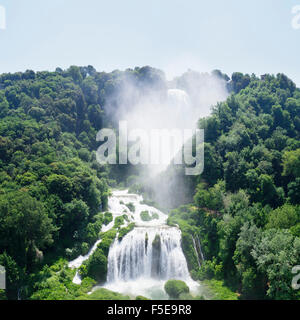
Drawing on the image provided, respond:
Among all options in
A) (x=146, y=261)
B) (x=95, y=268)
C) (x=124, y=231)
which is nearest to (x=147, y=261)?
(x=146, y=261)

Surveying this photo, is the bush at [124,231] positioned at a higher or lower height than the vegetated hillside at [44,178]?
lower

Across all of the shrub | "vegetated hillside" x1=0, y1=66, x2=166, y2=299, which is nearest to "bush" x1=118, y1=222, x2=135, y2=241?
"vegetated hillside" x1=0, y1=66, x2=166, y2=299

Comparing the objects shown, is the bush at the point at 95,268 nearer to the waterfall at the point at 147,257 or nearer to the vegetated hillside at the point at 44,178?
the waterfall at the point at 147,257

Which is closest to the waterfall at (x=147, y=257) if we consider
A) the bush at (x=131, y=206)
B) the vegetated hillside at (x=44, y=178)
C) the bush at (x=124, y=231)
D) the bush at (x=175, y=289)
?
the bush at (x=124, y=231)

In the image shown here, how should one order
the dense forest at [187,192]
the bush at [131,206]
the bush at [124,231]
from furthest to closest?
1. the bush at [131,206]
2. the bush at [124,231]
3. the dense forest at [187,192]

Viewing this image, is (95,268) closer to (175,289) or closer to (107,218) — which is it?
(175,289)

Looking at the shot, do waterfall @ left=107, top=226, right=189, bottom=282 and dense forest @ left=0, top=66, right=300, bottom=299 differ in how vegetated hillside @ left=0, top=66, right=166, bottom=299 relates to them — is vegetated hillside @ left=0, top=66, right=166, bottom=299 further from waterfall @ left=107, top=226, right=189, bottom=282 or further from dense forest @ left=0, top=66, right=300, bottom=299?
waterfall @ left=107, top=226, right=189, bottom=282

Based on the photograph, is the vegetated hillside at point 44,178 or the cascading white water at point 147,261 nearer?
the vegetated hillside at point 44,178
